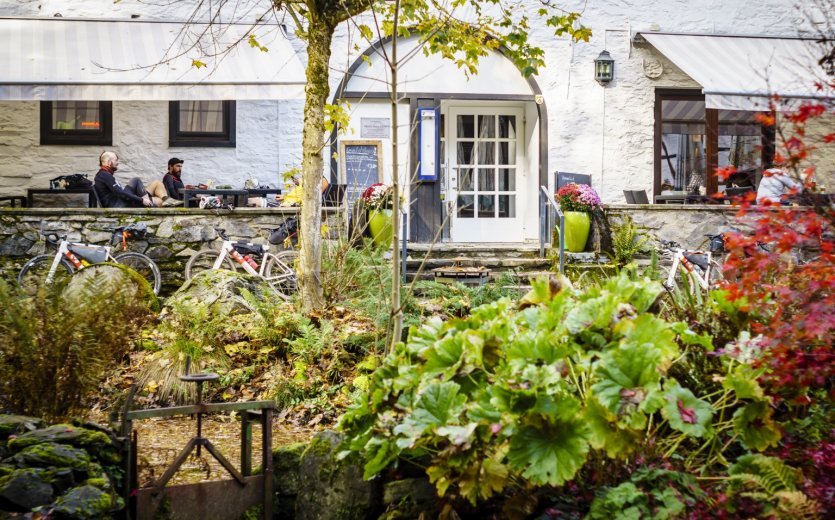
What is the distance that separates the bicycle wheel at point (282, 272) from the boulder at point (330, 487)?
5.81m

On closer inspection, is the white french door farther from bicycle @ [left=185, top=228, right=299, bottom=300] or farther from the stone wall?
bicycle @ [left=185, top=228, right=299, bottom=300]

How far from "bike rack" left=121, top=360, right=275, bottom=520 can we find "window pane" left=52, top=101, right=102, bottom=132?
9600 millimetres

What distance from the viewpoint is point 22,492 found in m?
3.46

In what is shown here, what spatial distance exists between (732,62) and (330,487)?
1112 centimetres

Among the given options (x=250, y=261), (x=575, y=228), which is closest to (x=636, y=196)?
(x=575, y=228)

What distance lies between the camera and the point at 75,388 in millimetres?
4426

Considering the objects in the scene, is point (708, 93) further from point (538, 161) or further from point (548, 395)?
point (548, 395)

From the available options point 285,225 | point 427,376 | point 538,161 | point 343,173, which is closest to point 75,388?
point 427,376

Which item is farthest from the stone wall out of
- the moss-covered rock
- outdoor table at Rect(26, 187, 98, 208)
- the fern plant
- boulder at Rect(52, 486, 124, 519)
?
boulder at Rect(52, 486, 124, 519)

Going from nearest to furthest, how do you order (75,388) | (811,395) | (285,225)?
1. (811,395)
2. (75,388)
3. (285,225)

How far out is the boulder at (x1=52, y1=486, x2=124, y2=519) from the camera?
346cm

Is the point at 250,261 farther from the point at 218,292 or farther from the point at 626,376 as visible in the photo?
the point at 626,376

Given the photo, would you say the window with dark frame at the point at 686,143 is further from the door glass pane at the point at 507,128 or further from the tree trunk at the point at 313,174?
the tree trunk at the point at 313,174

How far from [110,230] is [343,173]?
3532 mm
